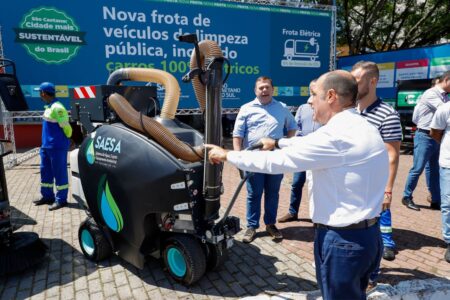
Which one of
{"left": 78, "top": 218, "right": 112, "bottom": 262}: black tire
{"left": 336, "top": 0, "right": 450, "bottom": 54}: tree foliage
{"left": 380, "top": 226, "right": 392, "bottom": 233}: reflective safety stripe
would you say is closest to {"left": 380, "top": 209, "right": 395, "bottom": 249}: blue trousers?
A: {"left": 380, "top": 226, "right": 392, "bottom": 233}: reflective safety stripe

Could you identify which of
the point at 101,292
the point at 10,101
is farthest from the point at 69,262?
the point at 10,101

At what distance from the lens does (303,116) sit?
4203 millimetres

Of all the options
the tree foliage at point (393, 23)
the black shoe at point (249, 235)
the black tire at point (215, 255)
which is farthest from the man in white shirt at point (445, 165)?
the tree foliage at point (393, 23)

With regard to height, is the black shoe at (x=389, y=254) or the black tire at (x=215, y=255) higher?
the black tire at (x=215, y=255)

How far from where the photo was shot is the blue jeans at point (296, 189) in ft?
13.5

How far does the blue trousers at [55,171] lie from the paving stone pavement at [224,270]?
63cm

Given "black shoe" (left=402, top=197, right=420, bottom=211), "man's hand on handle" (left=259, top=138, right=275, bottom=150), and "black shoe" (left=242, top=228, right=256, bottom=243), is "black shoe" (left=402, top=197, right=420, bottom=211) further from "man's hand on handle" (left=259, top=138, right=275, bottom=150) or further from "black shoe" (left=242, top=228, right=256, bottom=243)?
"man's hand on handle" (left=259, top=138, right=275, bottom=150)

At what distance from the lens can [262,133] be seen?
3.64 metres

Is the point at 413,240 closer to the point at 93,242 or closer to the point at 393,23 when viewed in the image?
the point at 93,242

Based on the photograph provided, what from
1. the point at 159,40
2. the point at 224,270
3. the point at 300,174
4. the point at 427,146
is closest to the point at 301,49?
the point at 159,40

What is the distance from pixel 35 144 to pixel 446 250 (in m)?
11.4

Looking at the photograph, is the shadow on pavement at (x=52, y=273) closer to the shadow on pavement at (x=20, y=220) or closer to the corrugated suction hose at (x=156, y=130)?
the shadow on pavement at (x=20, y=220)

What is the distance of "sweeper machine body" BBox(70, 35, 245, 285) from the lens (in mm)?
2527

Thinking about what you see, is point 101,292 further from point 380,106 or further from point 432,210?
point 432,210
